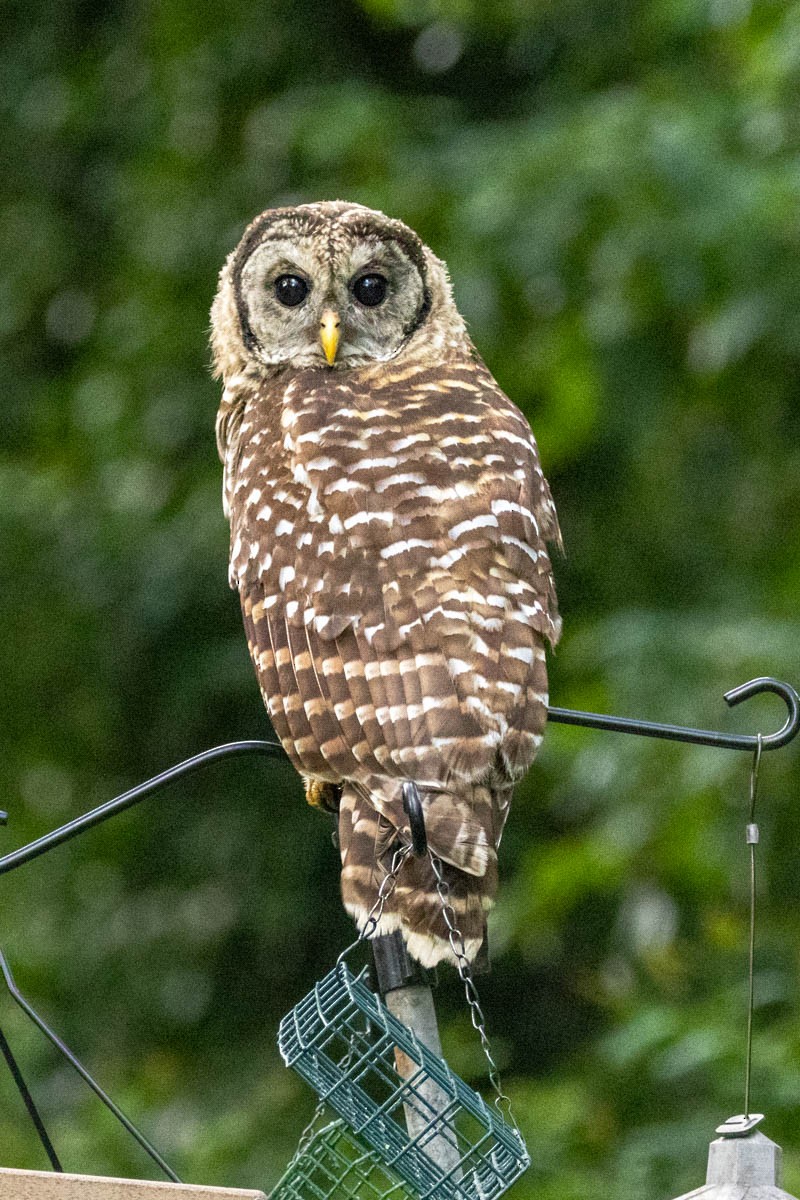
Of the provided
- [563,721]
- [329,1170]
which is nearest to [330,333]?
[563,721]

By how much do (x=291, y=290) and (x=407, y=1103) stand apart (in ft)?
7.31

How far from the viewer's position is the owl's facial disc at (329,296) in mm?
4199

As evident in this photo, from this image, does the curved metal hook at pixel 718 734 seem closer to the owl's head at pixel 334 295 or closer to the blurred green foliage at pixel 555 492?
the owl's head at pixel 334 295

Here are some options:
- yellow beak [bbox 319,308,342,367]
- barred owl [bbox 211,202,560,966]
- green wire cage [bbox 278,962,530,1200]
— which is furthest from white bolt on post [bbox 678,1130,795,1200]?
yellow beak [bbox 319,308,342,367]

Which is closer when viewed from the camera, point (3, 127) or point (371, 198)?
point (371, 198)

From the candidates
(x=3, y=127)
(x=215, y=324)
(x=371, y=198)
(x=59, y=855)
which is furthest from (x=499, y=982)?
(x=3, y=127)

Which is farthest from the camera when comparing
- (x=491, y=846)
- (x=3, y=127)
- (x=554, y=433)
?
(x=3, y=127)

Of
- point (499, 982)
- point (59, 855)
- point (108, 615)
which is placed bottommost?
point (499, 982)

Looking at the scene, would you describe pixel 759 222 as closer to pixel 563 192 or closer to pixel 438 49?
pixel 563 192

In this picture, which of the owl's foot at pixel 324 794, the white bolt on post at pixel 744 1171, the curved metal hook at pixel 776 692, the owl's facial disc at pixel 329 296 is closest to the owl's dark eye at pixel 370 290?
the owl's facial disc at pixel 329 296

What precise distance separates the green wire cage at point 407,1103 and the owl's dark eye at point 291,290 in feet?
6.61

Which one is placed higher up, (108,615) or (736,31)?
(736,31)

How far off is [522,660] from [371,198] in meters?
3.53

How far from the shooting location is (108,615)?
284 inches
